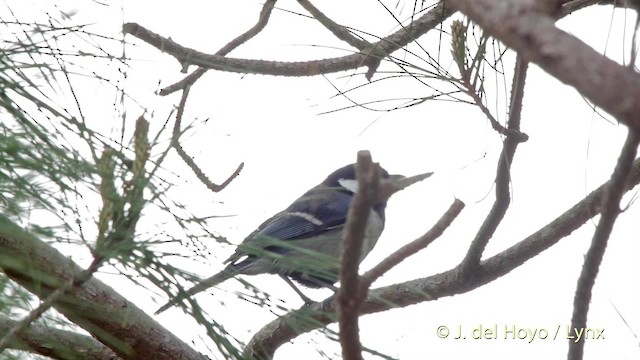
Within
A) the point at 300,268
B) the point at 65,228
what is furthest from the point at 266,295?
the point at 65,228

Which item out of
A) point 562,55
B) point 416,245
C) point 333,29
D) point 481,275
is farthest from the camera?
point 333,29

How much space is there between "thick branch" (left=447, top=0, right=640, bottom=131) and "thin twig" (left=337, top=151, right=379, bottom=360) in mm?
211

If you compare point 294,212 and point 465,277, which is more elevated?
point 294,212

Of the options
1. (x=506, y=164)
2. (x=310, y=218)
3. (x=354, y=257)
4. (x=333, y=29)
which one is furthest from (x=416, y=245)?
(x=310, y=218)

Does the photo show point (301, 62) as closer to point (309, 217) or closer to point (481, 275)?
point (481, 275)

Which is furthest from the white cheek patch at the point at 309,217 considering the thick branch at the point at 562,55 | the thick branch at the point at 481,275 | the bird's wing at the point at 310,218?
the thick branch at the point at 562,55

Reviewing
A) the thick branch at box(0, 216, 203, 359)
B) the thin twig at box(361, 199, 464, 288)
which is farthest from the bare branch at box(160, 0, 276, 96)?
the thin twig at box(361, 199, 464, 288)

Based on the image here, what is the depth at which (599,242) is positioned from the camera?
1107 millimetres

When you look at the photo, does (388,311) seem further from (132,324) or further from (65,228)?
(65,228)

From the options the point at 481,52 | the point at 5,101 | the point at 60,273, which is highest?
the point at 481,52

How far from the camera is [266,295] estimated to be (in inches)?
48.8

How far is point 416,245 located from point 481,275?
0.85 metres

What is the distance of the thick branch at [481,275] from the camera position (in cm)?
178

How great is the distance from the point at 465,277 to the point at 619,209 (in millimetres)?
Answer: 844
